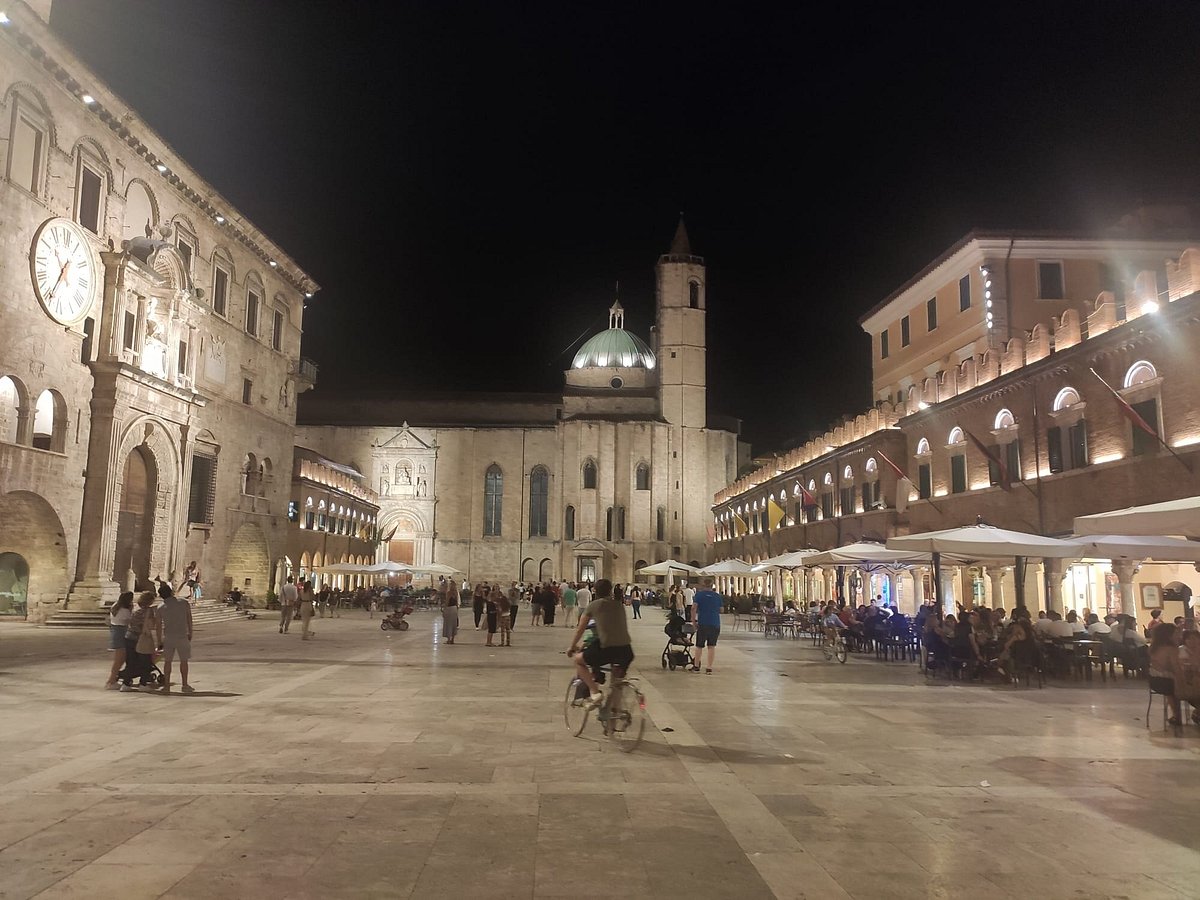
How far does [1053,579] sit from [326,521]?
40.8m

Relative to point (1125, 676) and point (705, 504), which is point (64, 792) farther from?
point (705, 504)

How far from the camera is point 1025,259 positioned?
28406mm

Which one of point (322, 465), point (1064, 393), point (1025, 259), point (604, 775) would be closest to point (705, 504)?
point (322, 465)

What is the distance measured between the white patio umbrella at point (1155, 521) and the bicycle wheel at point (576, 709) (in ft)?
24.1

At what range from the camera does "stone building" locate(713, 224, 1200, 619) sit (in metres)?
17.1

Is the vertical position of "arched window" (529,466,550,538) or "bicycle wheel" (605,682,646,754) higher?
"arched window" (529,466,550,538)

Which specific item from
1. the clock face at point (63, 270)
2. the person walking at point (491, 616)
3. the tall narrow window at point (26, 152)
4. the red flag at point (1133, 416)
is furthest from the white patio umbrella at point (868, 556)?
the tall narrow window at point (26, 152)

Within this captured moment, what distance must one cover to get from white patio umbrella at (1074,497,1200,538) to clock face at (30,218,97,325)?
26.5 metres

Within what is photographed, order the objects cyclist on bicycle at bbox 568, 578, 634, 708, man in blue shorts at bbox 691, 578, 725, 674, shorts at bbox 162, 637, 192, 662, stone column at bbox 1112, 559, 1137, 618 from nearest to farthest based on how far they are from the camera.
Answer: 1. cyclist on bicycle at bbox 568, 578, 634, 708
2. shorts at bbox 162, 637, 192, 662
3. man in blue shorts at bbox 691, 578, 725, 674
4. stone column at bbox 1112, 559, 1137, 618

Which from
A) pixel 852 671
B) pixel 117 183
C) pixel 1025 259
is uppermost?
pixel 117 183

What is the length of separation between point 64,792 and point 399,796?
259 centimetres

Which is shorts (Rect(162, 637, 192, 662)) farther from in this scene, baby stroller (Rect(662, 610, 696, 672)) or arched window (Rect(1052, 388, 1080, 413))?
arched window (Rect(1052, 388, 1080, 413))

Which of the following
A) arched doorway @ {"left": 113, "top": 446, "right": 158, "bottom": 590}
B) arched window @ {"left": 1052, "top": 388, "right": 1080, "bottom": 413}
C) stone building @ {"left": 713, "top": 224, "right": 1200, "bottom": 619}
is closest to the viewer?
stone building @ {"left": 713, "top": 224, "right": 1200, "bottom": 619}

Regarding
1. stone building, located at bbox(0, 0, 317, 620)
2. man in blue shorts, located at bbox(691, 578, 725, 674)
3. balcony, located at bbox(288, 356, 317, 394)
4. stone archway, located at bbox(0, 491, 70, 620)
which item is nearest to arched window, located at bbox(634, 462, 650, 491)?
balcony, located at bbox(288, 356, 317, 394)
